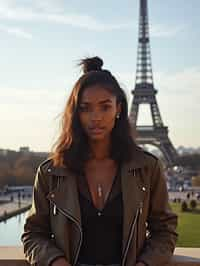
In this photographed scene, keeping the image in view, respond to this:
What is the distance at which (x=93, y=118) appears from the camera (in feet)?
6.36

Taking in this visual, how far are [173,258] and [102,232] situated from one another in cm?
46

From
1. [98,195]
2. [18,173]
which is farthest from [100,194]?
[18,173]

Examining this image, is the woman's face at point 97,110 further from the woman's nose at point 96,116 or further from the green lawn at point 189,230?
the green lawn at point 189,230

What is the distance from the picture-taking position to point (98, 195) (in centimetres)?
192

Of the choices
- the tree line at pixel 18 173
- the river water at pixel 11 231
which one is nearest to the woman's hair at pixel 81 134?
the river water at pixel 11 231

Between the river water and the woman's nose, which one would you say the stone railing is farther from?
the river water

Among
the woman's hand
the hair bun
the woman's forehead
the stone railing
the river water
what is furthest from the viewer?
the river water

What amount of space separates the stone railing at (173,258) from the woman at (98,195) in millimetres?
256

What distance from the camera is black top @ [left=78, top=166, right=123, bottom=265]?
1872 millimetres

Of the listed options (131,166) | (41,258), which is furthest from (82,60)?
(41,258)

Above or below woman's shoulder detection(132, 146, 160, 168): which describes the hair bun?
above

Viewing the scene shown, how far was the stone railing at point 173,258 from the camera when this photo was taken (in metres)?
2.19

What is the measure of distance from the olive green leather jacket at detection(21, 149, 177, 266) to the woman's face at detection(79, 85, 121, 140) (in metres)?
0.15

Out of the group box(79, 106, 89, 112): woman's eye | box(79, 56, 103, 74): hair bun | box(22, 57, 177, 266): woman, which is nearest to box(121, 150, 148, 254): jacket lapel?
box(22, 57, 177, 266): woman
